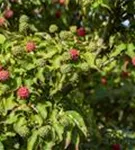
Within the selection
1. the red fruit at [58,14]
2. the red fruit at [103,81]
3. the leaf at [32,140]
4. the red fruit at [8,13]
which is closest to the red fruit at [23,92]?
the leaf at [32,140]

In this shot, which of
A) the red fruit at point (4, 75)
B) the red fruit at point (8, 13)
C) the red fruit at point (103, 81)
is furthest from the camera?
the red fruit at point (103, 81)

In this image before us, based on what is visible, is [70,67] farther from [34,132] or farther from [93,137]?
[93,137]

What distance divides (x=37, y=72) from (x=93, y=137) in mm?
1646

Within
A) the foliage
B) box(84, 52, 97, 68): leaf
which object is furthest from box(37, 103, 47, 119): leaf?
box(84, 52, 97, 68): leaf

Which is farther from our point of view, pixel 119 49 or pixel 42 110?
pixel 119 49

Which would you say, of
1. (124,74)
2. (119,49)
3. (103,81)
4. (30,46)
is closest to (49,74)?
(30,46)

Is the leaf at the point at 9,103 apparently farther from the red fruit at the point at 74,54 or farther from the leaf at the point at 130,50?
the leaf at the point at 130,50

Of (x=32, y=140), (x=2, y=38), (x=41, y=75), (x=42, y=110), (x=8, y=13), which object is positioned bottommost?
(x=32, y=140)

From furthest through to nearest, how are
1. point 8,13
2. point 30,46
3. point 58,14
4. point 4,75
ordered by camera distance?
point 58,14 < point 8,13 < point 30,46 < point 4,75

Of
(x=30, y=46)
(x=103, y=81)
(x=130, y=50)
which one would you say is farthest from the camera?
(x=103, y=81)

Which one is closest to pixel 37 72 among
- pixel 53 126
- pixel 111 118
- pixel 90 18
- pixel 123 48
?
pixel 53 126

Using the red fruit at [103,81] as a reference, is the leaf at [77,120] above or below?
below

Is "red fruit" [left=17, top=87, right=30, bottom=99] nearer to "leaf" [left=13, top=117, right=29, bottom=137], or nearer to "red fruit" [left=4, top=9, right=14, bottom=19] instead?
"leaf" [left=13, top=117, right=29, bottom=137]

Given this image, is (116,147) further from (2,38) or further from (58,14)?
(2,38)
